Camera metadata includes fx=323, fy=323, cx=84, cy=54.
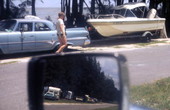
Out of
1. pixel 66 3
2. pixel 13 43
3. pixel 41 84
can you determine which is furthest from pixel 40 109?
pixel 66 3

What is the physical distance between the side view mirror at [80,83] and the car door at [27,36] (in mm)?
10115

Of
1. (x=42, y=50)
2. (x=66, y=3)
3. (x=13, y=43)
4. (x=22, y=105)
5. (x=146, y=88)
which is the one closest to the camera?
(x=22, y=105)

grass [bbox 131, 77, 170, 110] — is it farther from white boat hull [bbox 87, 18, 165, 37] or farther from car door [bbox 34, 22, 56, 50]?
white boat hull [bbox 87, 18, 165, 37]

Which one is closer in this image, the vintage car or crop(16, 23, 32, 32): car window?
the vintage car

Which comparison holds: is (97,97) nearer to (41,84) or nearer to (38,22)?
(41,84)

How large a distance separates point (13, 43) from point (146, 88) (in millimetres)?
6751

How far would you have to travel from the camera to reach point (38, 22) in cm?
1275

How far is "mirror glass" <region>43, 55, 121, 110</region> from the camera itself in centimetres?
221

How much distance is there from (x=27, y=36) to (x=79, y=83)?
10236 mm

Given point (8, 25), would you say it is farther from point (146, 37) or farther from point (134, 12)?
point (146, 37)

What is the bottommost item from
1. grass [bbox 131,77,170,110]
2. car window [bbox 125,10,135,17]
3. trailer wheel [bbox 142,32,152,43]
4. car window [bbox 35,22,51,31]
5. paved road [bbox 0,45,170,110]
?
paved road [bbox 0,45,170,110]

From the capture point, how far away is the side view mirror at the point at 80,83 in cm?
213

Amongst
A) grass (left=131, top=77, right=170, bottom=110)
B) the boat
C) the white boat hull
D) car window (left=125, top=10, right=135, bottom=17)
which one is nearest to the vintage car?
the white boat hull

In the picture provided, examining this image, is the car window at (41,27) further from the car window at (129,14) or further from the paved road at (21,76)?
the car window at (129,14)
